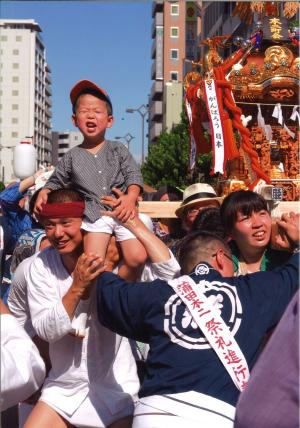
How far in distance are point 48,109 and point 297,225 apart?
405ft

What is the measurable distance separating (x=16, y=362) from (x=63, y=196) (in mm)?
1504

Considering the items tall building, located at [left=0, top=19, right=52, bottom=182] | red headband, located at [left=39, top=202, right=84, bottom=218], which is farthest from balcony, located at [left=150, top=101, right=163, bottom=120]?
red headband, located at [left=39, top=202, right=84, bottom=218]

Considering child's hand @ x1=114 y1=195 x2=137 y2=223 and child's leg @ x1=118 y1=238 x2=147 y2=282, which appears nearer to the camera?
child's hand @ x1=114 y1=195 x2=137 y2=223

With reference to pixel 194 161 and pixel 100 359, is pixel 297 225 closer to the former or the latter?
pixel 100 359

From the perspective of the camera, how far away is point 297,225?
319cm

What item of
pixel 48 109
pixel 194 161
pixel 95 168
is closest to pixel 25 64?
pixel 48 109

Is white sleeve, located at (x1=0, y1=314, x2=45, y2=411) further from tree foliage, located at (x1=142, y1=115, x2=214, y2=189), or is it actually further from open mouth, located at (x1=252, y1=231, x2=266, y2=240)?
tree foliage, located at (x1=142, y1=115, x2=214, y2=189)

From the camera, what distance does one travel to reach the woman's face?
12.9 ft

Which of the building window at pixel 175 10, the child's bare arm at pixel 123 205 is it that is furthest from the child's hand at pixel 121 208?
the building window at pixel 175 10

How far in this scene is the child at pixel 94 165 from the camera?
12.5ft

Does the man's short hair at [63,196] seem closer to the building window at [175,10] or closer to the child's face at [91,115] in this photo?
the child's face at [91,115]

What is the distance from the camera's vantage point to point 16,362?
2.22 metres

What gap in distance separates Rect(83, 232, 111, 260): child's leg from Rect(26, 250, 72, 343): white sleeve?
230mm

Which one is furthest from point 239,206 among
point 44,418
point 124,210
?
point 44,418
